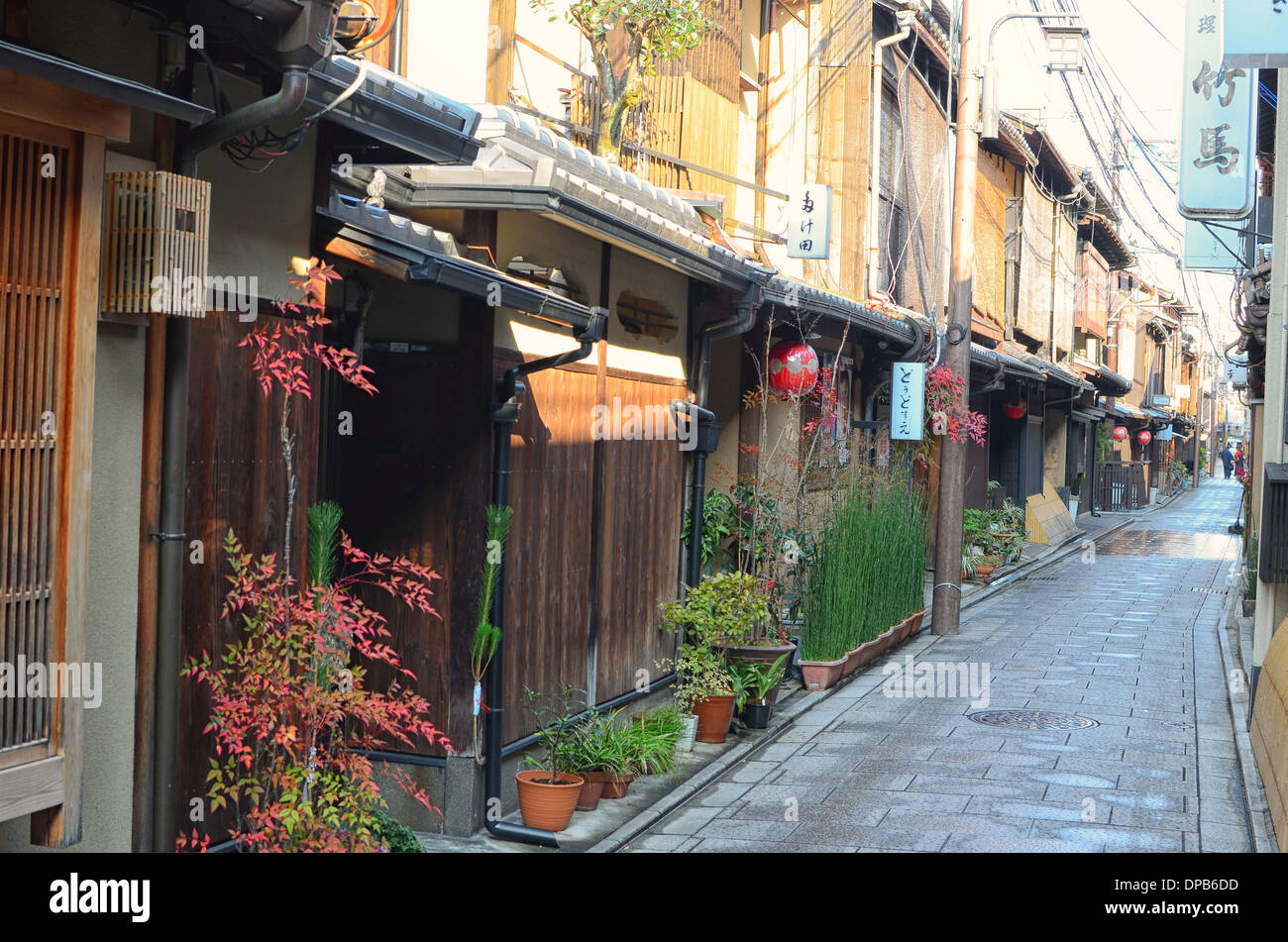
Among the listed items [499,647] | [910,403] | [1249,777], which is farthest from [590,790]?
[910,403]

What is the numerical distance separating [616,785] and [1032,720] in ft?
16.2

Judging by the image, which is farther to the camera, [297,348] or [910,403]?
[910,403]

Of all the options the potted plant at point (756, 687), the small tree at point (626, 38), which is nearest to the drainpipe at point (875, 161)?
the small tree at point (626, 38)

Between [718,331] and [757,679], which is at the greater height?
[718,331]

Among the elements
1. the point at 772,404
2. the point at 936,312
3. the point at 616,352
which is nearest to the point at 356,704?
the point at 616,352

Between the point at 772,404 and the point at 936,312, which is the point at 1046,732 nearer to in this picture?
the point at 772,404

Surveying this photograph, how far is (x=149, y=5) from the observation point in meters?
4.96

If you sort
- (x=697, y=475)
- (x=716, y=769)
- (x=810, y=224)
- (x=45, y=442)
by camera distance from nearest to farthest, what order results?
(x=45, y=442)
(x=716, y=769)
(x=697, y=475)
(x=810, y=224)

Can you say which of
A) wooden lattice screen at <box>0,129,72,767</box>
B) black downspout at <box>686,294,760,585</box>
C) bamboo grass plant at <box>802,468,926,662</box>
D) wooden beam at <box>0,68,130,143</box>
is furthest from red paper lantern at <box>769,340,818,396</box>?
wooden lattice screen at <box>0,129,72,767</box>

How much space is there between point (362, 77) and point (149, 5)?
89cm

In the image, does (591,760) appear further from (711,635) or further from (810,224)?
(810,224)

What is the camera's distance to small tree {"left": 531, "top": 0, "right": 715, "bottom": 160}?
11445 millimetres

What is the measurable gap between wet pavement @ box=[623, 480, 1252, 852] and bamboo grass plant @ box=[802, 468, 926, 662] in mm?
568

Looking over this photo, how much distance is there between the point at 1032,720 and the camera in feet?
39.7
